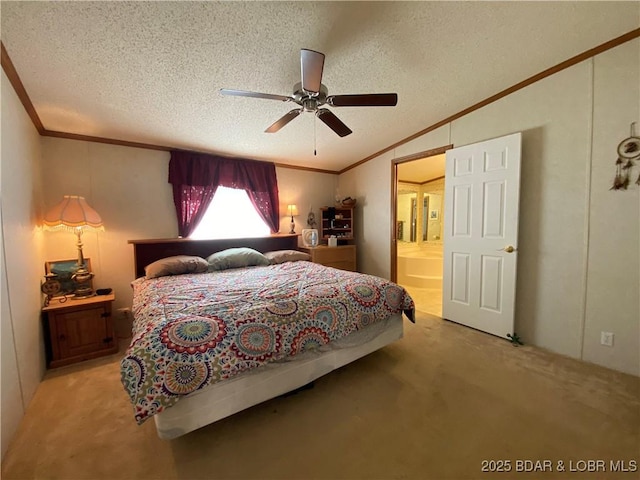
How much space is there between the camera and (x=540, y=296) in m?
Result: 2.44

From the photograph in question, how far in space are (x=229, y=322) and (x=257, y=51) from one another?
1.80 m

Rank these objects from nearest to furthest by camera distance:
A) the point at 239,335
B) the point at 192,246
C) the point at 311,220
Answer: the point at 239,335
the point at 192,246
the point at 311,220

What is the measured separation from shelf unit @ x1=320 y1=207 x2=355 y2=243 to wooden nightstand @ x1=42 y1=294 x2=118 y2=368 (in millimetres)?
3161

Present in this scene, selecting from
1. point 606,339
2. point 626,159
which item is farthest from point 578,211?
point 606,339

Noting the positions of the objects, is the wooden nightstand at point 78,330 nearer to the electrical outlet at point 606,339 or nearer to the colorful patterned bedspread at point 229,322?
the colorful patterned bedspread at point 229,322

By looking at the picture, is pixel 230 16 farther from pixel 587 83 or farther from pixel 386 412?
pixel 587 83

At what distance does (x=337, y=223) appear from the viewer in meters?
4.67

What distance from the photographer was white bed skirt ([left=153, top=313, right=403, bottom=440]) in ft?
4.42

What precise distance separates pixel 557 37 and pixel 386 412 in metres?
2.93

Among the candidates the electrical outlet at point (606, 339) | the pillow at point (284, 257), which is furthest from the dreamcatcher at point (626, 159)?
the pillow at point (284, 257)

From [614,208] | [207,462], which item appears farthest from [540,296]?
[207,462]

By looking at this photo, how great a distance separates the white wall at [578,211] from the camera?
1948 millimetres

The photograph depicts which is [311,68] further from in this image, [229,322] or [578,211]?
[578,211]

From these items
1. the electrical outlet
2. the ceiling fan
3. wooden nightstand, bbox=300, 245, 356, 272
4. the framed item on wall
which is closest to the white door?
the electrical outlet
